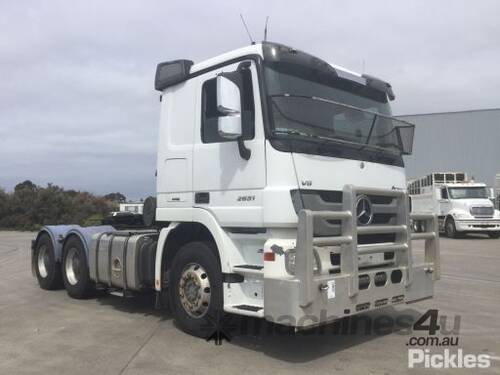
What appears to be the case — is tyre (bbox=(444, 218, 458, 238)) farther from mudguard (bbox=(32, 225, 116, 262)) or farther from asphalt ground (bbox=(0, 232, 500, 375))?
mudguard (bbox=(32, 225, 116, 262))

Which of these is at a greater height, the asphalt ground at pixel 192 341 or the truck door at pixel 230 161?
the truck door at pixel 230 161

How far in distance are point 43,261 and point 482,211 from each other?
763 inches

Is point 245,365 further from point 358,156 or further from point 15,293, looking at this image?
point 15,293

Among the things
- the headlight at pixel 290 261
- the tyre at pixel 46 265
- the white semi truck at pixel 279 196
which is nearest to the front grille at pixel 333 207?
the white semi truck at pixel 279 196

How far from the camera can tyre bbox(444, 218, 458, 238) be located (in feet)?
78.5

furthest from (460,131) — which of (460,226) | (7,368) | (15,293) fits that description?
(7,368)

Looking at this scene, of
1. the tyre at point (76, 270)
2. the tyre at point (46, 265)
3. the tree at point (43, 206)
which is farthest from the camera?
the tree at point (43, 206)

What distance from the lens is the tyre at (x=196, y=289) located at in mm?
5734

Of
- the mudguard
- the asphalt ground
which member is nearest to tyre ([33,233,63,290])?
the mudguard

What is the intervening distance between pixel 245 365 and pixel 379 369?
1.26 metres

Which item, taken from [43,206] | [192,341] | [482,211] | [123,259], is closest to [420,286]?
[192,341]

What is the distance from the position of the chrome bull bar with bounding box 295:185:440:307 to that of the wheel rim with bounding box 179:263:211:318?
1440 millimetres

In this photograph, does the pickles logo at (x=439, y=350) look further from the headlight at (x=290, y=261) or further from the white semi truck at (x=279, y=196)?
the headlight at (x=290, y=261)

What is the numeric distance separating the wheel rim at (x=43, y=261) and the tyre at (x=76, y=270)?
0.78m
